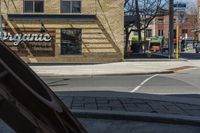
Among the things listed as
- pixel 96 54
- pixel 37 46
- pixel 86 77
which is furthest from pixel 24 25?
pixel 86 77

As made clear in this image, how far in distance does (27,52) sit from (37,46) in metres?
0.81

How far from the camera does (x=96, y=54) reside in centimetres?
3747

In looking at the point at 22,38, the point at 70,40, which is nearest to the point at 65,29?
the point at 70,40

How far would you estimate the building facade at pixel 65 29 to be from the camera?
1459 inches

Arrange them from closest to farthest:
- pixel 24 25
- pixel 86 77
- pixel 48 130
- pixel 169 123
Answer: pixel 48 130 → pixel 169 123 → pixel 86 77 → pixel 24 25

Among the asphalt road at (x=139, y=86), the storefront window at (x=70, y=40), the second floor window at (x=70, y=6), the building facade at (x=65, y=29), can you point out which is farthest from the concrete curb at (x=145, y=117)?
the second floor window at (x=70, y=6)

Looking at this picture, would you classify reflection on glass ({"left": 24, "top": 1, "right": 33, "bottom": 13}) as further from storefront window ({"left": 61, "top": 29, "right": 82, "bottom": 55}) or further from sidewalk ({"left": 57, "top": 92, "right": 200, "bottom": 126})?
sidewalk ({"left": 57, "top": 92, "right": 200, "bottom": 126})

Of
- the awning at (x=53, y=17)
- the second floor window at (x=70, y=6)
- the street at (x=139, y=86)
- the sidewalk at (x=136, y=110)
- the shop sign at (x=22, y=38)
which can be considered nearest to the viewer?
the sidewalk at (x=136, y=110)

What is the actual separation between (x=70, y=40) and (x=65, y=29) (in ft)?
2.77

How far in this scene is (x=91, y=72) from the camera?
2759cm

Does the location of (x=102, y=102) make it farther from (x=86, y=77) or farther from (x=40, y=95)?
(x=86, y=77)

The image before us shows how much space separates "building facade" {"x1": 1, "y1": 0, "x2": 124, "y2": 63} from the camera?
122ft

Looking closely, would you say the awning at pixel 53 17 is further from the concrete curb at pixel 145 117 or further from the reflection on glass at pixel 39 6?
the concrete curb at pixel 145 117

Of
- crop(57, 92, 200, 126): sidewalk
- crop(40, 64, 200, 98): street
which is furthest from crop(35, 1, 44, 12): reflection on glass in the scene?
crop(57, 92, 200, 126): sidewalk
